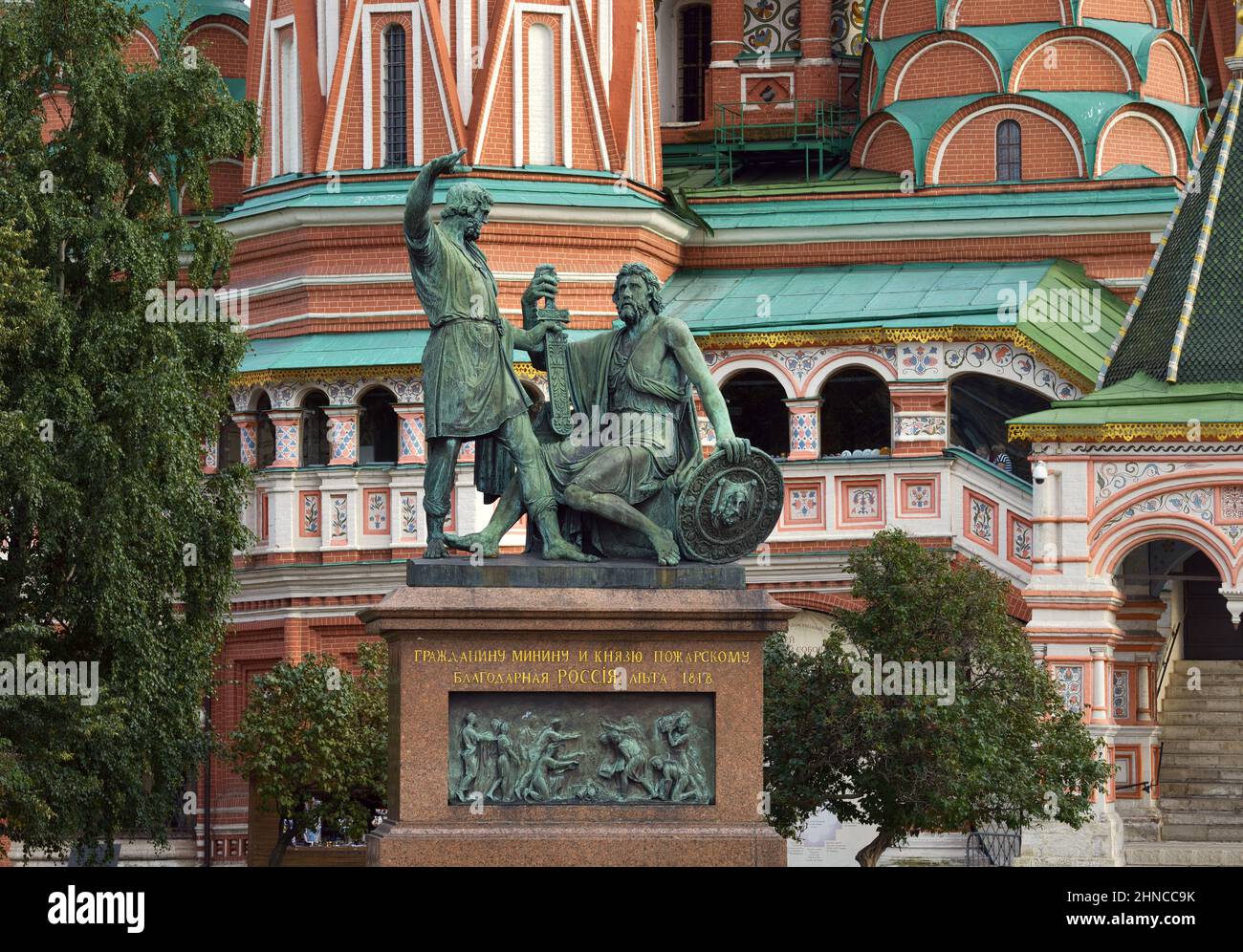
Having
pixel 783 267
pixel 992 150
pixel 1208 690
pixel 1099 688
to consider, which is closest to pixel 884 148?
pixel 992 150

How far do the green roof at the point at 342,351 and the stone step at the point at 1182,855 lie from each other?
34.5 feet

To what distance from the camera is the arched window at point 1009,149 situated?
46969 millimetres

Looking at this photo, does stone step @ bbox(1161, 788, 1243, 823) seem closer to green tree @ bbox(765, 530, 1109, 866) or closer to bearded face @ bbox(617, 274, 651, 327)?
green tree @ bbox(765, 530, 1109, 866)

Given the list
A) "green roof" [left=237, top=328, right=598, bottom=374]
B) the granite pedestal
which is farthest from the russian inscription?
"green roof" [left=237, top=328, right=598, bottom=374]

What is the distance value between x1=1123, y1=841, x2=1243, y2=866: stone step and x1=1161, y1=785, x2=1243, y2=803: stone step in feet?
4.63

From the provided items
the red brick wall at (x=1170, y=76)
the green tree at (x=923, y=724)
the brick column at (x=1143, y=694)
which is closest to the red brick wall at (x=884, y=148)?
the red brick wall at (x=1170, y=76)

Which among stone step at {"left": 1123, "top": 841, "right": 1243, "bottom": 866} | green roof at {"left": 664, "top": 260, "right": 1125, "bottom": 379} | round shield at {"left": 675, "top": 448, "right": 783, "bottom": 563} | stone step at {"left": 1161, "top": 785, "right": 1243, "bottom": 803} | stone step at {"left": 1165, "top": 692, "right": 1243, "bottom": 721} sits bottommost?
stone step at {"left": 1123, "top": 841, "right": 1243, "bottom": 866}

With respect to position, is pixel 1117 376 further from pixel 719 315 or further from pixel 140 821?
pixel 140 821

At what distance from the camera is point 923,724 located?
34.9m

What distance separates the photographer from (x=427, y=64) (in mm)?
45750

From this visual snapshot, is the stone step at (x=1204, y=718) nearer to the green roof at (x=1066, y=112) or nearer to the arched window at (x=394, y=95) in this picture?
the green roof at (x=1066, y=112)

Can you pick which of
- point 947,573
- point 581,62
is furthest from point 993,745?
point 581,62

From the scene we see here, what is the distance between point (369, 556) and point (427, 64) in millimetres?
7135

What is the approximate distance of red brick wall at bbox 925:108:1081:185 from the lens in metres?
46.6
